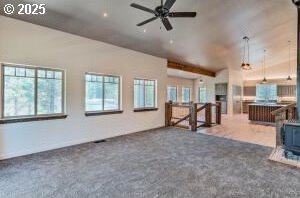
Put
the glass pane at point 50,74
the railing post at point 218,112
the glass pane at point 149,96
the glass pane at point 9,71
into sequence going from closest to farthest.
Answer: the glass pane at point 9,71 < the glass pane at point 50,74 < the glass pane at point 149,96 < the railing post at point 218,112

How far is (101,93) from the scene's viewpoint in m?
5.53

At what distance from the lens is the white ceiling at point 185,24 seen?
146 inches

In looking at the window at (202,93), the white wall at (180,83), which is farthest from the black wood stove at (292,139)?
the window at (202,93)

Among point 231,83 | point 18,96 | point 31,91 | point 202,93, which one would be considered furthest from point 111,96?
point 202,93

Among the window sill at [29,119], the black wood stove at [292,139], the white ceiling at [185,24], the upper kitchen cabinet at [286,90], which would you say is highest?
the white ceiling at [185,24]

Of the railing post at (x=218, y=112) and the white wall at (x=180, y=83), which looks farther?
the white wall at (x=180, y=83)

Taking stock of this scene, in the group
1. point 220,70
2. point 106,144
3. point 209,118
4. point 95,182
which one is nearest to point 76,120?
point 106,144

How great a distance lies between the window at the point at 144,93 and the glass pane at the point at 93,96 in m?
1.47

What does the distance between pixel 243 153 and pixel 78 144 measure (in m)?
4.16

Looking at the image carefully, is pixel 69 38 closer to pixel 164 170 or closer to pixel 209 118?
pixel 164 170

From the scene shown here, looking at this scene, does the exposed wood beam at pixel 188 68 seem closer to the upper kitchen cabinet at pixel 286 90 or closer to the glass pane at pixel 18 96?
the upper kitchen cabinet at pixel 286 90

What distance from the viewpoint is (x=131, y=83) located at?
6203 mm

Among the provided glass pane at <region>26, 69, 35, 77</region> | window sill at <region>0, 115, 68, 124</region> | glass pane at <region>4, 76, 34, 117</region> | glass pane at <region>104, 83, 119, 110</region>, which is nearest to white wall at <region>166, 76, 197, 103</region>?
glass pane at <region>104, 83, 119, 110</region>

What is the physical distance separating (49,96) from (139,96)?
3.15m
